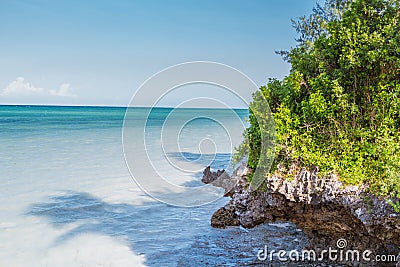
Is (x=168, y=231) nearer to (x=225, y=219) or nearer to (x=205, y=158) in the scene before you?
(x=225, y=219)

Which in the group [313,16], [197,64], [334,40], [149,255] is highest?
[313,16]

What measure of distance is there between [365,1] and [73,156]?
1820 centimetres

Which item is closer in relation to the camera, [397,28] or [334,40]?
[397,28]

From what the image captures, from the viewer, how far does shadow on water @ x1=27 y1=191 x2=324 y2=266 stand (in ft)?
25.7

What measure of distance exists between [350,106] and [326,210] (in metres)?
1.62

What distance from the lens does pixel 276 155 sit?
561 cm

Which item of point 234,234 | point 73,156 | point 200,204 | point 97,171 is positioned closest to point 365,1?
point 234,234

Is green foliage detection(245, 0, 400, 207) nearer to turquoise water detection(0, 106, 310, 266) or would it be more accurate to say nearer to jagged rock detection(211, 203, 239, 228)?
turquoise water detection(0, 106, 310, 266)

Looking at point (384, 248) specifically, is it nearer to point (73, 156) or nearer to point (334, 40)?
point (334, 40)

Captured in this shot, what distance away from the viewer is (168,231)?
31.2 feet

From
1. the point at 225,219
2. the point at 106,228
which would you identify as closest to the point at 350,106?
the point at 225,219

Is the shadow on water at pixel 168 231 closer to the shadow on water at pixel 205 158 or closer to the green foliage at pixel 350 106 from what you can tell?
the green foliage at pixel 350 106

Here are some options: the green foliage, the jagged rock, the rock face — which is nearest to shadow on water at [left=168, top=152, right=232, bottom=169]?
the jagged rock

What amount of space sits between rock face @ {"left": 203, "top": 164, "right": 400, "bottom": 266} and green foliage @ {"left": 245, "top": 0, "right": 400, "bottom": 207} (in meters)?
0.20
